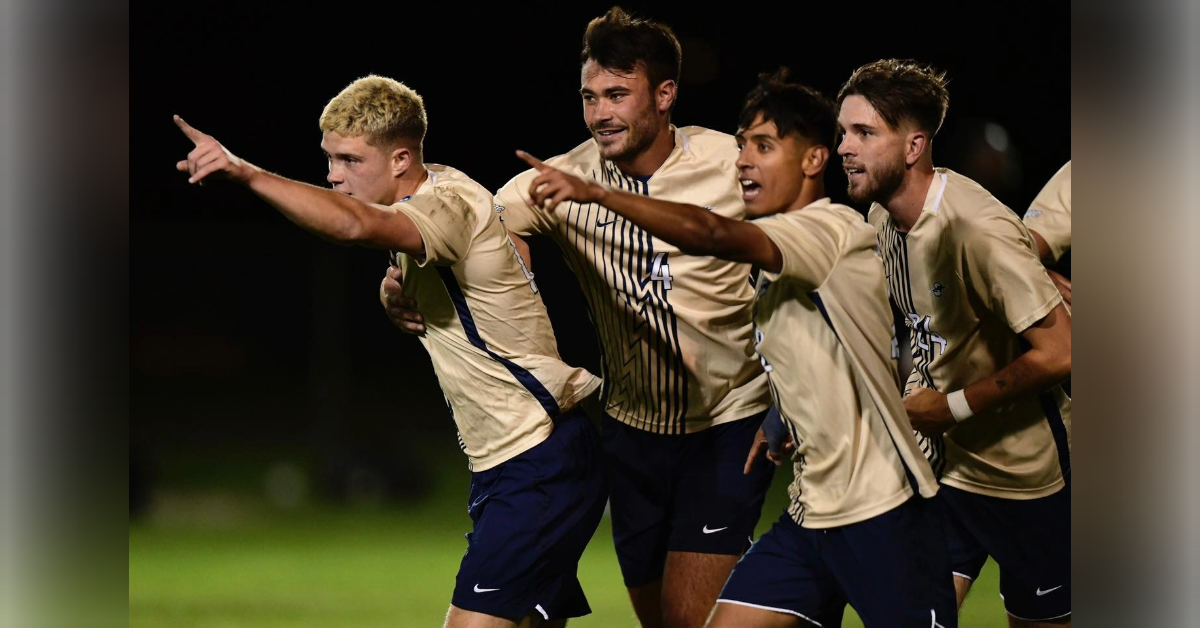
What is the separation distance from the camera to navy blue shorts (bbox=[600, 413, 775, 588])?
4320 mm

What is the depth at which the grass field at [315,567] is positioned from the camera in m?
6.43

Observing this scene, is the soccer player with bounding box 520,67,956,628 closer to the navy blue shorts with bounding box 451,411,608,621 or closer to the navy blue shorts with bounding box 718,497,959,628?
the navy blue shorts with bounding box 718,497,959,628

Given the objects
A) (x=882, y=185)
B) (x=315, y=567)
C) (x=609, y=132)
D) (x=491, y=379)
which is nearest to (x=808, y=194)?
(x=882, y=185)

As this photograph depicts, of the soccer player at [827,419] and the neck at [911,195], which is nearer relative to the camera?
the soccer player at [827,419]

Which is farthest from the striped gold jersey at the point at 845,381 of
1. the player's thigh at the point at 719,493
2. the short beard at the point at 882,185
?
the player's thigh at the point at 719,493

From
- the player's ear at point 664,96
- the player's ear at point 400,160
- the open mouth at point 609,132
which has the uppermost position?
the player's ear at point 664,96

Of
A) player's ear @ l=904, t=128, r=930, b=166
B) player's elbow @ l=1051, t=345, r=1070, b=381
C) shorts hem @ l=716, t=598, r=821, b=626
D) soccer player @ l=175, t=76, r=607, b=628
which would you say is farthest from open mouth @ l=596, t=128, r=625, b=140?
shorts hem @ l=716, t=598, r=821, b=626

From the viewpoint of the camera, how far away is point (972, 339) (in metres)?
4.05

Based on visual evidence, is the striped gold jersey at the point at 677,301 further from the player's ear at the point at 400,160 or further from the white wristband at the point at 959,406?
the white wristband at the point at 959,406

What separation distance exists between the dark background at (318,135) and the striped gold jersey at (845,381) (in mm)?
7436

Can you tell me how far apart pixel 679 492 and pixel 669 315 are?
0.60 meters

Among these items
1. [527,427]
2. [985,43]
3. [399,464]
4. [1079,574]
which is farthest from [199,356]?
[1079,574]

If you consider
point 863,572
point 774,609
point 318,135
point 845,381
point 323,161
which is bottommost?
point 774,609

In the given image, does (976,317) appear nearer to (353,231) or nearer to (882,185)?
(882,185)
